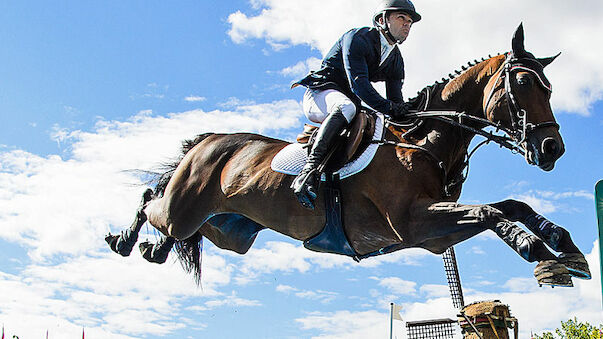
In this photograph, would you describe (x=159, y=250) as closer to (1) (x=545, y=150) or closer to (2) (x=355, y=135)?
(2) (x=355, y=135)

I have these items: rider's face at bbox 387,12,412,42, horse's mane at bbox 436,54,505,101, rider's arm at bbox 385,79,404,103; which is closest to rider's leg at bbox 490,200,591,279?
horse's mane at bbox 436,54,505,101

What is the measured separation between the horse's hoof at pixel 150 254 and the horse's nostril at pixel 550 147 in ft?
18.9

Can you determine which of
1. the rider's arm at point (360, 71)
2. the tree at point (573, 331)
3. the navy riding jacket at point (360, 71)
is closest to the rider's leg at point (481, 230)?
the rider's arm at point (360, 71)

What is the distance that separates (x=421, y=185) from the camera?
7.10m

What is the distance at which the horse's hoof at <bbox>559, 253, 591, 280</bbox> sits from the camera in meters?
5.84

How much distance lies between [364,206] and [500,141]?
159cm

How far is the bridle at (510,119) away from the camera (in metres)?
6.62

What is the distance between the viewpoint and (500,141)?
6.95 metres

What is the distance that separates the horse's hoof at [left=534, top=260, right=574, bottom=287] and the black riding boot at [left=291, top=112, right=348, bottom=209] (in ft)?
8.04

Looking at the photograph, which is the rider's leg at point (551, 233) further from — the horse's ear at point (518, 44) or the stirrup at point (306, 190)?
the stirrup at point (306, 190)

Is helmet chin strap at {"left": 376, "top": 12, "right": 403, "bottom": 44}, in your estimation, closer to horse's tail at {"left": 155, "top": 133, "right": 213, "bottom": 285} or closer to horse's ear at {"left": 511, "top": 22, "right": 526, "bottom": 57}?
horse's ear at {"left": 511, "top": 22, "right": 526, "bottom": 57}

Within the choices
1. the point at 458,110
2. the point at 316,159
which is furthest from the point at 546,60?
the point at 316,159

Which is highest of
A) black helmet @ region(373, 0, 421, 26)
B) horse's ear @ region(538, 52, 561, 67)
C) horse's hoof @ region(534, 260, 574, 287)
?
black helmet @ region(373, 0, 421, 26)

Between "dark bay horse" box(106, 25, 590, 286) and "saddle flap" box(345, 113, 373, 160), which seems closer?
"dark bay horse" box(106, 25, 590, 286)
